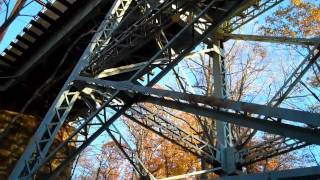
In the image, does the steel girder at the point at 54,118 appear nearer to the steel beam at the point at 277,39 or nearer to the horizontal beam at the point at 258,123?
the horizontal beam at the point at 258,123

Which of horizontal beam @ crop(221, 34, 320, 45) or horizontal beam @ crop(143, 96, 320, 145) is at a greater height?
horizontal beam @ crop(221, 34, 320, 45)

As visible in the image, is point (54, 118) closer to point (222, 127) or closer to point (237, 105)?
point (222, 127)

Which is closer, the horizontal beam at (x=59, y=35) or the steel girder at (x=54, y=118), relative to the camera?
the steel girder at (x=54, y=118)

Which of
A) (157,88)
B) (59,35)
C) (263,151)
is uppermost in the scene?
(59,35)

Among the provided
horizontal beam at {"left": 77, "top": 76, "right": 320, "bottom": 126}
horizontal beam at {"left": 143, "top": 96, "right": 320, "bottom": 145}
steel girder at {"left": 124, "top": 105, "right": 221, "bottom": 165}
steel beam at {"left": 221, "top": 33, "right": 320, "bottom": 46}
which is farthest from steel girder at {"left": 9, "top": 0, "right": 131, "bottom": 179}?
steel beam at {"left": 221, "top": 33, "right": 320, "bottom": 46}

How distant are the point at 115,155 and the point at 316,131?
28.1 m

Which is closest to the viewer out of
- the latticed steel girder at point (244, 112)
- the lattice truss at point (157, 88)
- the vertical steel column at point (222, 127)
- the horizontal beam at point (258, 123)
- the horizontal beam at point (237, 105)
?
the horizontal beam at point (237, 105)

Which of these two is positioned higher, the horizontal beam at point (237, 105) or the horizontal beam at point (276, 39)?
the horizontal beam at point (276, 39)

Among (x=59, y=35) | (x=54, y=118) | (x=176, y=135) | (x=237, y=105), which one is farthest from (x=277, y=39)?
(x=59, y=35)

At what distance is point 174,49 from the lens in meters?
15.1

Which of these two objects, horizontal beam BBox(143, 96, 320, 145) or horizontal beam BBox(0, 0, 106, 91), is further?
horizontal beam BBox(0, 0, 106, 91)

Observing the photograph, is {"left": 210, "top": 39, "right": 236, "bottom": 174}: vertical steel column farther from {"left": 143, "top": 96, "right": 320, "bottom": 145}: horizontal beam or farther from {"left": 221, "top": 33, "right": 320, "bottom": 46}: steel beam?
{"left": 143, "top": 96, "right": 320, "bottom": 145}: horizontal beam

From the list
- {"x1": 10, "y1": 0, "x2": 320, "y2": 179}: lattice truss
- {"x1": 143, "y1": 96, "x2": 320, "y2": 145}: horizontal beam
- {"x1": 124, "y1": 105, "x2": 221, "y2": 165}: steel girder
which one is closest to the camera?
{"x1": 143, "y1": 96, "x2": 320, "y2": 145}: horizontal beam

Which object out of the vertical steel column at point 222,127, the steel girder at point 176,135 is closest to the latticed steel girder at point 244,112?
the steel girder at point 176,135
